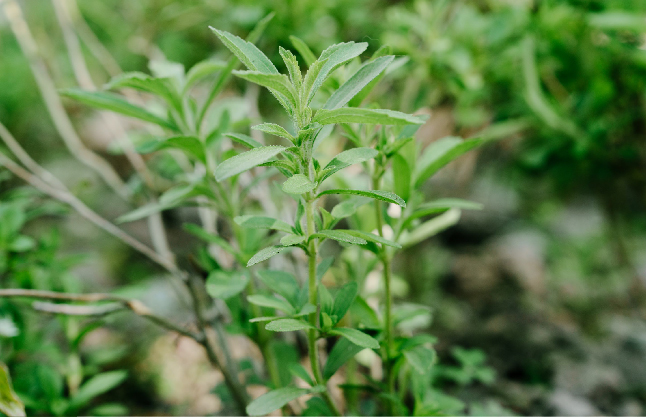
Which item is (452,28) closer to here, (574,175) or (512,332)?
(574,175)

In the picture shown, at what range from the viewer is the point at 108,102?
1.97 ft

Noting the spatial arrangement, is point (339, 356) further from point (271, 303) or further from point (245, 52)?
point (245, 52)

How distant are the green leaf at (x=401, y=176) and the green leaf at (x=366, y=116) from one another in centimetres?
17

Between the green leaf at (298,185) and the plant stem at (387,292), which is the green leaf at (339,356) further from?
the green leaf at (298,185)

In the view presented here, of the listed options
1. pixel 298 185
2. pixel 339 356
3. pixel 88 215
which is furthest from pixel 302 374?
pixel 88 215

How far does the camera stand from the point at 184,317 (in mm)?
1614

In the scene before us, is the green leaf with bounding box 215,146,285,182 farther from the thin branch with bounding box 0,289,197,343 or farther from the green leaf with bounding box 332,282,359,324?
the thin branch with bounding box 0,289,197,343

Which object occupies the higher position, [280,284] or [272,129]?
[272,129]

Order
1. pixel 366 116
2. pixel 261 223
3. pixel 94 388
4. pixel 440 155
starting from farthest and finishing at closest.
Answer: pixel 94 388 → pixel 440 155 → pixel 261 223 → pixel 366 116

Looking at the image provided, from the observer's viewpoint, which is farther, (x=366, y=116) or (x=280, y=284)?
(x=280, y=284)

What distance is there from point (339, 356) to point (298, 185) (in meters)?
0.31

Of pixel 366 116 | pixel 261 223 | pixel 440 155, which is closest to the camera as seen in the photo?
pixel 366 116

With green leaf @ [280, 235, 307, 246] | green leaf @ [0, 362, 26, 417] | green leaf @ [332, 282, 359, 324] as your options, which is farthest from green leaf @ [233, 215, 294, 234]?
green leaf @ [0, 362, 26, 417]

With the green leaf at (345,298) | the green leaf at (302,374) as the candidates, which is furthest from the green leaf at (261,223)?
the green leaf at (302,374)
